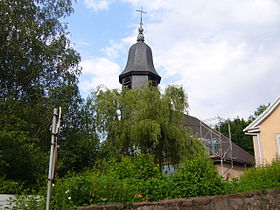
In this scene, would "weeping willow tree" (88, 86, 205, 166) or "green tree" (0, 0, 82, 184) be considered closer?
"green tree" (0, 0, 82, 184)

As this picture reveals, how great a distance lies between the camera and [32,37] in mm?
14141

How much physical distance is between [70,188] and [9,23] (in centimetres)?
1024

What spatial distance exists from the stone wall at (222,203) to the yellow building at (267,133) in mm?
9132

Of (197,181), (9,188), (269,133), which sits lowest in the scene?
(9,188)

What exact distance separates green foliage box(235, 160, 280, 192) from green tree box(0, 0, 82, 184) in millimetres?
6473

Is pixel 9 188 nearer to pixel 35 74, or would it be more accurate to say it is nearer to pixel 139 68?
pixel 35 74

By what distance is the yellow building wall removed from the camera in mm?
16094

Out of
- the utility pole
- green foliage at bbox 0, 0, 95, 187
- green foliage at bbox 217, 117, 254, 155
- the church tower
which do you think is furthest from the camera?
green foliage at bbox 217, 117, 254, 155

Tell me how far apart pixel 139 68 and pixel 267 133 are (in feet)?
41.8

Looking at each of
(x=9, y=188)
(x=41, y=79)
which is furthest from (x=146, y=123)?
(x=9, y=188)

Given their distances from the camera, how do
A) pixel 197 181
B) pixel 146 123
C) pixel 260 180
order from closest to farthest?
pixel 197 181
pixel 260 180
pixel 146 123

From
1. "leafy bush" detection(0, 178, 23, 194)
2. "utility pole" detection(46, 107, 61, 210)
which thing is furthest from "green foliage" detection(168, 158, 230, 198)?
"leafy bush" detection(0, 178, 23, 194)

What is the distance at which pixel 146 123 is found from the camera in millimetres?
16328

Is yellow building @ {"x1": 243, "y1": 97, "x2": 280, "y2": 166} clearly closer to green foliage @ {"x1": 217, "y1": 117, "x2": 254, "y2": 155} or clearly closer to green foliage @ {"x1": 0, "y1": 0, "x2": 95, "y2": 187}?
green foliage @ {"x1": 0, "y1": 0, "x2": 95, "y2": 187}
